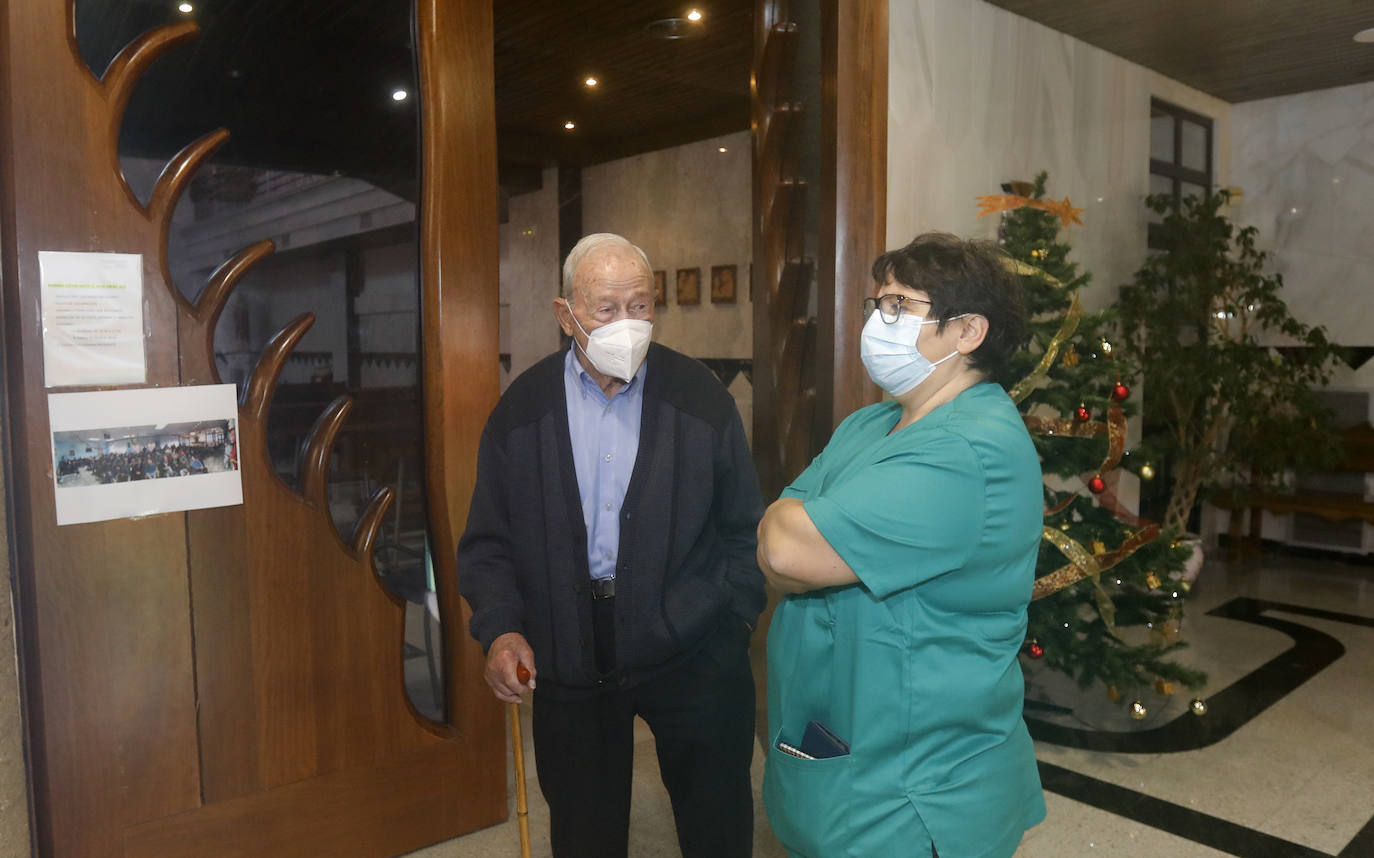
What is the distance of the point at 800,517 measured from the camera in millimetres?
1322

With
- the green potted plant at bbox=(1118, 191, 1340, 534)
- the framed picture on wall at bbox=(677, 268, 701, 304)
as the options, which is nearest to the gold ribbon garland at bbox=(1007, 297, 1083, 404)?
the green potted plant at bbox=(1118, 191, 1340, 534)

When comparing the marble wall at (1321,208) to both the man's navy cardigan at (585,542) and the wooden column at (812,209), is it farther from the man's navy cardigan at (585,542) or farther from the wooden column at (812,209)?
the man's navy cardigan at (585,542)

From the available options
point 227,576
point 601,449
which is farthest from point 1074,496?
point 227,576

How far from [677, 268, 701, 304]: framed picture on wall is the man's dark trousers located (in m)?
4.66

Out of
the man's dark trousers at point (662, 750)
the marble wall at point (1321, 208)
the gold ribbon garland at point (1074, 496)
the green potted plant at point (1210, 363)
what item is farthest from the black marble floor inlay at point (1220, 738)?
the marble wall at point (1321, 208)

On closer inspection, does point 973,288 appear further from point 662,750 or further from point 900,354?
point 662,750

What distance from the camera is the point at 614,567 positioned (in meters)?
1.75

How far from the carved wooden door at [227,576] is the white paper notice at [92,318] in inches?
1.0

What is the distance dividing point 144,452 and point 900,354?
169 cm

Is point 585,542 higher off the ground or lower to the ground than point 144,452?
lower

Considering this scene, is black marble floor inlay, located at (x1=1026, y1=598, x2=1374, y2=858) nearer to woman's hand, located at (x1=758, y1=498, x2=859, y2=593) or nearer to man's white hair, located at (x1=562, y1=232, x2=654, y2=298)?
woman's hand, located at (x1=758, y1=498, x2=859, y2=593)

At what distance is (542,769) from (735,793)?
38 centimetres

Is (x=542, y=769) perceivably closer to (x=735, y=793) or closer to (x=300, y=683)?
(x=735, y=793)

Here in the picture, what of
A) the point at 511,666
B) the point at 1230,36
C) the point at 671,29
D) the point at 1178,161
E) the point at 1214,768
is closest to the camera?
the point at 511,666
